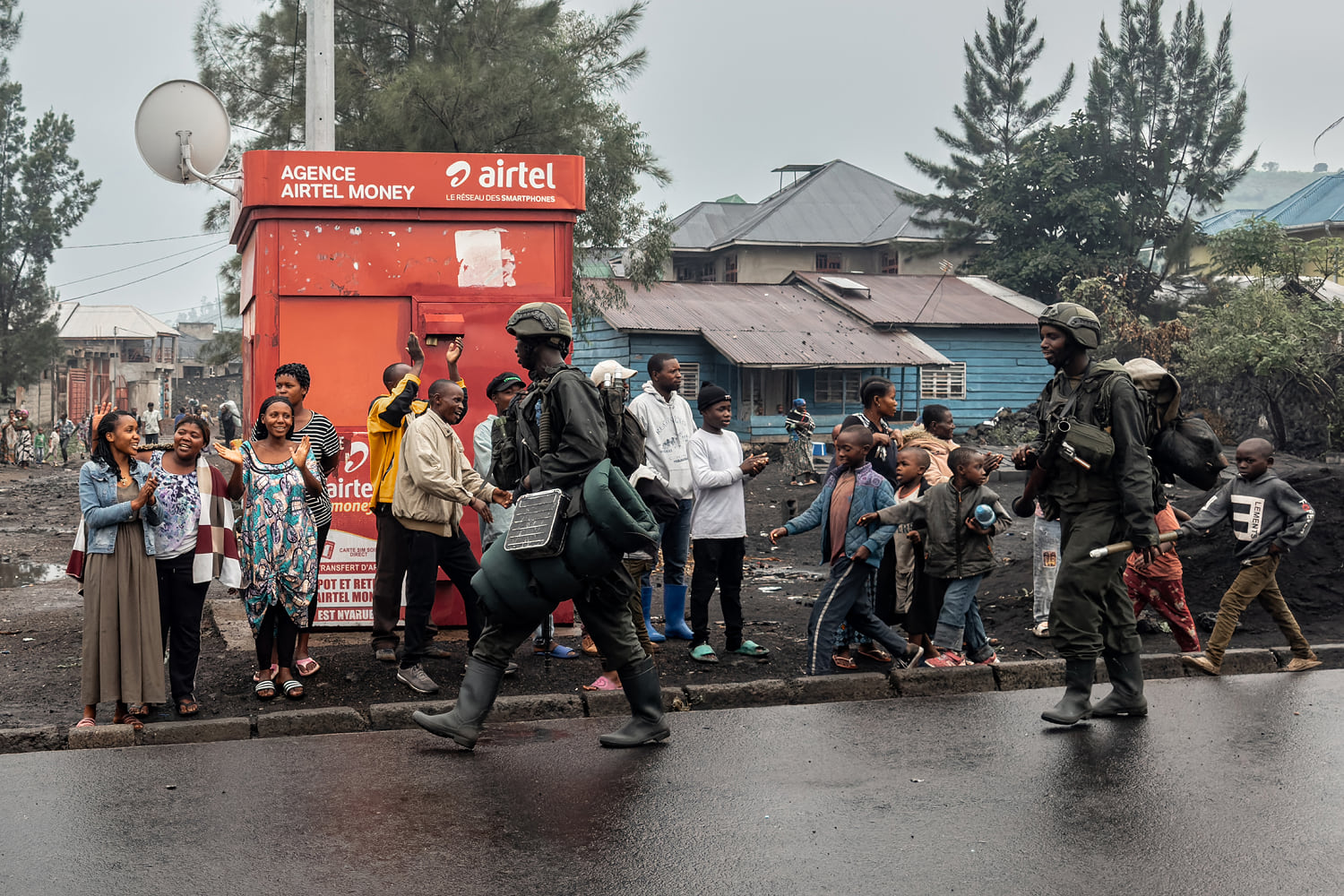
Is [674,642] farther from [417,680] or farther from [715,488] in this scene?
[417,680]

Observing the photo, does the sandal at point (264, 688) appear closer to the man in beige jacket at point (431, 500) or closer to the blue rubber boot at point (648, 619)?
the man in beige jacket at point (431, 500)

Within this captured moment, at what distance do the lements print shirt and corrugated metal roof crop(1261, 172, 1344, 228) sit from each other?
4246 centimetres

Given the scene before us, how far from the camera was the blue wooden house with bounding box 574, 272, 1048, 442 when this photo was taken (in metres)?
30.6

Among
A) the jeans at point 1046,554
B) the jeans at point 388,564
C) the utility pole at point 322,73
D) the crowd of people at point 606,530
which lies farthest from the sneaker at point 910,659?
the utility pole at point 322,73

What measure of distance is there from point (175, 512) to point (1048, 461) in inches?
182

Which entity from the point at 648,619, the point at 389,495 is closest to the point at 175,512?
the point at 389,495

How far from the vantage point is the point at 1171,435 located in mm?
6207

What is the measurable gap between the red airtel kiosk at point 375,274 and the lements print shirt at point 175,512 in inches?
64.7

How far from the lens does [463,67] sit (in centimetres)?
1994

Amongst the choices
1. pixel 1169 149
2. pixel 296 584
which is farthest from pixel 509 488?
pixel 1169 149

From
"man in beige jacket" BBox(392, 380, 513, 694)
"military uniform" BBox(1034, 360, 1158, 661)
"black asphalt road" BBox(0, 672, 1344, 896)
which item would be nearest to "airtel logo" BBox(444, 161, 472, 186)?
"man in beige jacket" BBox(392, 380, 513, 694)

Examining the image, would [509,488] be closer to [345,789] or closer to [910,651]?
[345,789]

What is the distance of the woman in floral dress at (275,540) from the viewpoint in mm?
6742

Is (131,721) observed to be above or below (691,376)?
below
